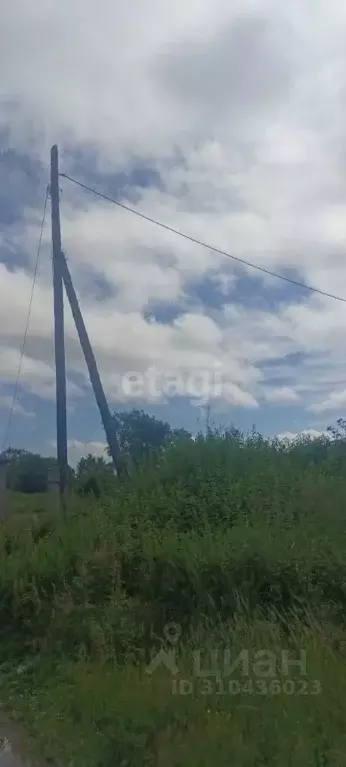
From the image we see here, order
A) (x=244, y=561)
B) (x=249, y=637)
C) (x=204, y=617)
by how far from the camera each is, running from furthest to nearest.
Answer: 1. (x=244, y=561)
2. (x=204, y=617)
3. (x=249, y=637)

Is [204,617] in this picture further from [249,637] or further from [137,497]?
[137,497]

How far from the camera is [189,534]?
9.63 metres

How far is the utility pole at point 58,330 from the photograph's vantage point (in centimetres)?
1269

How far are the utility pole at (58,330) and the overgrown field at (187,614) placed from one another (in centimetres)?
85

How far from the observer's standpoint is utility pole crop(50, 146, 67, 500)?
41.6ft

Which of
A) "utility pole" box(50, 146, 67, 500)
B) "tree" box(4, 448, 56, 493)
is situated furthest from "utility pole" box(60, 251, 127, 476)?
"tree" box(4, 448, 56, 493)

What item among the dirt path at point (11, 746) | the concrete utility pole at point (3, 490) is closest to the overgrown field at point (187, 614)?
the dirt path at point (11, 746)

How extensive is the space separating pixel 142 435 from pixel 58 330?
3632 mm

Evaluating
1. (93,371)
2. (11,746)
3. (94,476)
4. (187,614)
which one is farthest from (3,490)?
(11,746)

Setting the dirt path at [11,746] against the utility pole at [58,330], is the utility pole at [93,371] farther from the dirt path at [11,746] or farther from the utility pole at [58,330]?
the dirt path at [11,746]

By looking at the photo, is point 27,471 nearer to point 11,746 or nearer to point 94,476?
point 94,476

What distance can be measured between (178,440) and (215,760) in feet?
29.8

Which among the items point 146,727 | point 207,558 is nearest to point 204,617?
point 207,558

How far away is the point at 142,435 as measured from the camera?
1593cm
